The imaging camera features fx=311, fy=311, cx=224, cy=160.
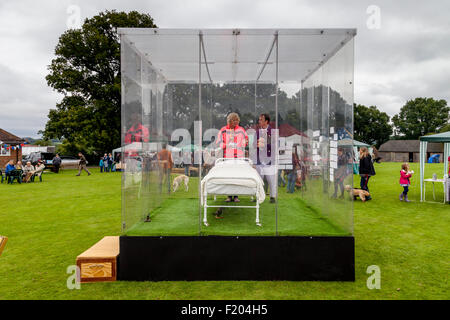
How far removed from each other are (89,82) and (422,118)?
83838 mm

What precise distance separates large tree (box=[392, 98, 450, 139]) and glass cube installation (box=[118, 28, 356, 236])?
280 feet

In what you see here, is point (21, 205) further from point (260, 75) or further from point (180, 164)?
point (260, 75)

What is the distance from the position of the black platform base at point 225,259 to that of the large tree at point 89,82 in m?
23.9

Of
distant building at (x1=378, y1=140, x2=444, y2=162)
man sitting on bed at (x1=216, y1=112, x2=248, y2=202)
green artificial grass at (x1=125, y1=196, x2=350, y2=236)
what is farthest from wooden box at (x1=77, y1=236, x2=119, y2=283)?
distant building at (x1=378, y1=140, x2=444, y2=162)

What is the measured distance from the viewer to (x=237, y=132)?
19.9 ft

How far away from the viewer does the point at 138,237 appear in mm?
4148

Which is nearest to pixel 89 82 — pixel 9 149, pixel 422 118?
pixel 9 149

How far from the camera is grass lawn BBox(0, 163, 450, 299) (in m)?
3.84

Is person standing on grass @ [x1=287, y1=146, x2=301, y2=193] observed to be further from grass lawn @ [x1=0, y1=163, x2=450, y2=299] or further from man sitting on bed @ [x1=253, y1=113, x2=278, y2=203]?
grass lawn @ [x1=0, y1=163, x2=450, y2=299]

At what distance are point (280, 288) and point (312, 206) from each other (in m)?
3.03

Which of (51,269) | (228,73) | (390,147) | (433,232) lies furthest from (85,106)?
(390,147)

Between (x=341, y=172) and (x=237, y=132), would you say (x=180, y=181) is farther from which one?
(x=341, y=172)

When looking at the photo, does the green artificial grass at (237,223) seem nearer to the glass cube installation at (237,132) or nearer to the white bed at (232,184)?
the glass cube installation at (237,132)

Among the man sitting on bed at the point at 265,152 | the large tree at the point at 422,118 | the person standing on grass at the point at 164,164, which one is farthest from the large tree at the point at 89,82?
the large tree at the point at 422,118
